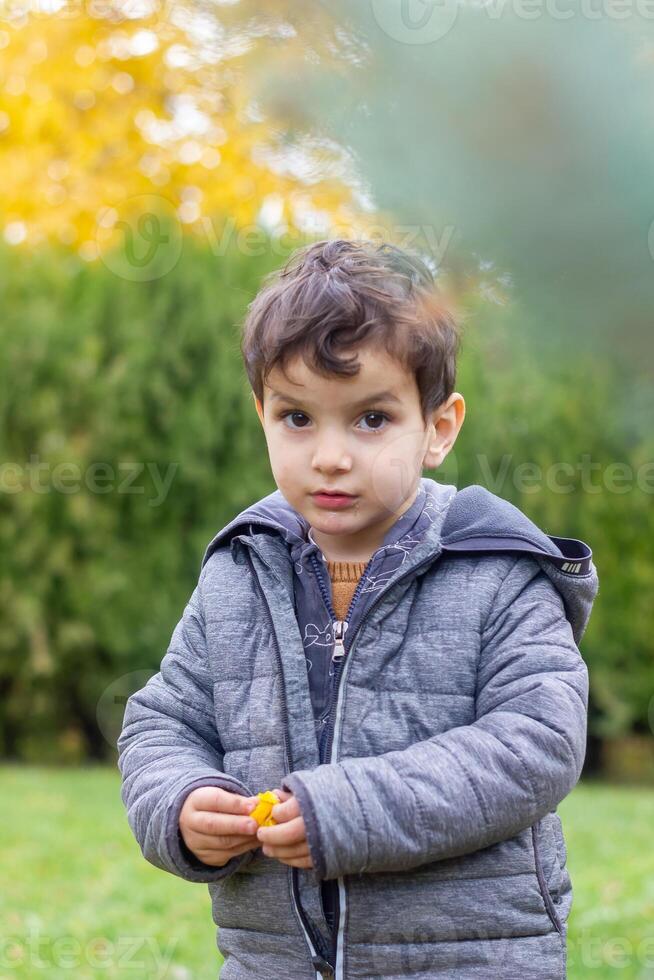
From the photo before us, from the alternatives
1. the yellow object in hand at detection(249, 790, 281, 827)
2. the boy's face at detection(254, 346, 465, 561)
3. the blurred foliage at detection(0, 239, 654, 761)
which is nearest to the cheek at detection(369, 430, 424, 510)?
the boy's face at detection(254, 346, 465, 561)

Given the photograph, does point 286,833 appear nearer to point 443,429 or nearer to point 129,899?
point 443,429

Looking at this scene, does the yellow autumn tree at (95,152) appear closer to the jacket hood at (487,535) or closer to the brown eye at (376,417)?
the jacket hood at (487,535)

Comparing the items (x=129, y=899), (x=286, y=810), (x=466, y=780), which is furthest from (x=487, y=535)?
(x=129, y=899)

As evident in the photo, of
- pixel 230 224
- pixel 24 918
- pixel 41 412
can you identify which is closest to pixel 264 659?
pixel 24 918

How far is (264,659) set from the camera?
1.65 m

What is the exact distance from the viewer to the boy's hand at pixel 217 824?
4.74 ft

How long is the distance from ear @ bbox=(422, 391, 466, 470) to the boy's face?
0.04 meters

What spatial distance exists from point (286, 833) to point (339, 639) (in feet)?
1.05

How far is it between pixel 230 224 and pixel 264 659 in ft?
15.9

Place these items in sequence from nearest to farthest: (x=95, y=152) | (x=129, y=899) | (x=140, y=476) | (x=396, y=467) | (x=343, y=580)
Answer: (x=396, y=467) → (x=343, y=580) → (x=129, y=899) → (x=140, y=476) → (x=95, y=152)

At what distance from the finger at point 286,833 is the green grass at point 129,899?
5.96 feet

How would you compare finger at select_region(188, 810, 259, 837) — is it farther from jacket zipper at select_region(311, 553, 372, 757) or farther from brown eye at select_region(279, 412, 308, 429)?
brown eye at select_region(279, 412, 308, 429)

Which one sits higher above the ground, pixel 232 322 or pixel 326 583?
pixel 232 322

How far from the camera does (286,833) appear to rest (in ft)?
4.52
